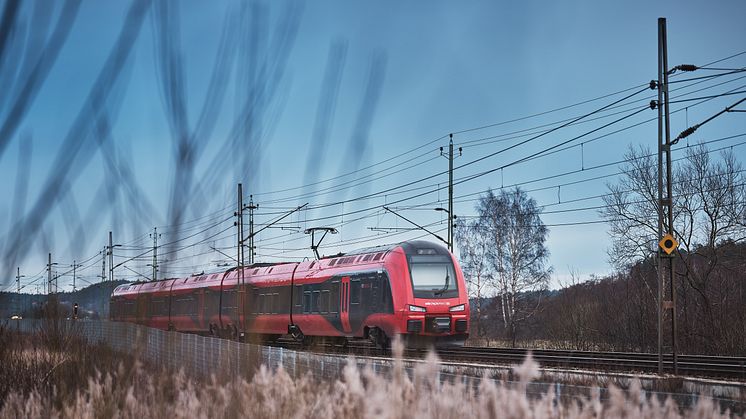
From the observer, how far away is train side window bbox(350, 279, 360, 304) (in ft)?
83.3

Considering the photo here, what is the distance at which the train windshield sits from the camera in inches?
944

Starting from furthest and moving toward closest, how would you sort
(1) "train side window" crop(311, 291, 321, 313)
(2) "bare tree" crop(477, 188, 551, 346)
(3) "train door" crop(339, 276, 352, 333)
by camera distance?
(2) "bare tree" crop(477, 188, 551, 346)
(1) "train side window" crop(311, 291, 321, 313)
(3) "train door" crop(339, 276, 352, 333)

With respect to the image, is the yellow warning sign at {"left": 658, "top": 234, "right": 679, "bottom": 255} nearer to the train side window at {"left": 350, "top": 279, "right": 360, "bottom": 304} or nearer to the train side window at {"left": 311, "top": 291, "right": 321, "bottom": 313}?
the train side window at {"left": 350, "top": 279, "right": 360, "bottom": 304}

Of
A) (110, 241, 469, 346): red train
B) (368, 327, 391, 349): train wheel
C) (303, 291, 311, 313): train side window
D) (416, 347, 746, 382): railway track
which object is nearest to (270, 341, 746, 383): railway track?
(416, 347, 746, 382): railway track

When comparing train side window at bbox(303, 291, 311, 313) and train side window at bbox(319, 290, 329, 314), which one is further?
train side window at bbox(303, 291, 311, 313)

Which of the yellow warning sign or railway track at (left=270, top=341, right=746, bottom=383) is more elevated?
the yellow warning sign

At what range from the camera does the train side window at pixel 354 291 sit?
25.4 meters

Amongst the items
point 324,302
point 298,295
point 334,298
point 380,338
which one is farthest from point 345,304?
point 298,295

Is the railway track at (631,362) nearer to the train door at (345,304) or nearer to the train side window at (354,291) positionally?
the train side window at (354,291)

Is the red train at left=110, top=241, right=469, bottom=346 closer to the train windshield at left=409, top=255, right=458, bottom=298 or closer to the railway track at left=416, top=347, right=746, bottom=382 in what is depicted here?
the train windshield at left=409, top=255, right=458, bottom=298

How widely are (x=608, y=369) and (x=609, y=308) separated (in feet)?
46.1

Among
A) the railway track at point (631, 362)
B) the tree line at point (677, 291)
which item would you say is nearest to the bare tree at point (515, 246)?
the tree line at point (677, 291)

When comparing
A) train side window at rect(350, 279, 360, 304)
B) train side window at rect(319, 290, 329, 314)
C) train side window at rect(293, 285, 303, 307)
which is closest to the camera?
train side window at rect(350, 279, 360, 304)

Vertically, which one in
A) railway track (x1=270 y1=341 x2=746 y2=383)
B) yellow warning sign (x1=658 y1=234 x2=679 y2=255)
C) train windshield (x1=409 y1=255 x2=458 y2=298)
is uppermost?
yellow warning sign (x1=658 y1=234 x2=679 y2=255)
